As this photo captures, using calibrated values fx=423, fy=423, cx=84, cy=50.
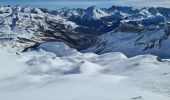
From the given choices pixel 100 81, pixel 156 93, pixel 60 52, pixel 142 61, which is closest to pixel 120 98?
pixel 156 93

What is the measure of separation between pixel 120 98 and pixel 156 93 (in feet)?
21.2

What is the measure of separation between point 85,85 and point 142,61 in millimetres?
32243

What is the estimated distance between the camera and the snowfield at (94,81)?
60.3 metres

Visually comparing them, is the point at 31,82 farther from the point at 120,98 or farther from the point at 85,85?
the point at 120,98

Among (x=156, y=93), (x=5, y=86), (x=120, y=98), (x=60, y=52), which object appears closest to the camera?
(x=120, y=98)

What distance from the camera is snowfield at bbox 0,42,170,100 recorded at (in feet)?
198

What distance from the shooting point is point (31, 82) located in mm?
84812

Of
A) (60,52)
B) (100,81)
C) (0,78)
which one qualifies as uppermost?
(100,81)

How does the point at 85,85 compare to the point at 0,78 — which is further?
the point at 0,78

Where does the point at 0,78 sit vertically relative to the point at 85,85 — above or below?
below

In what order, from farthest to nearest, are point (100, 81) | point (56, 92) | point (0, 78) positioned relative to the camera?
point (0, 78) < point (100, 81) < point (56, 92)

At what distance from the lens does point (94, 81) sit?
76.2 meters

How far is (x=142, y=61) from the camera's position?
100 metres

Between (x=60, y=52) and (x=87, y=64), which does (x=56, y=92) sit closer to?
(x=87, y=64)
